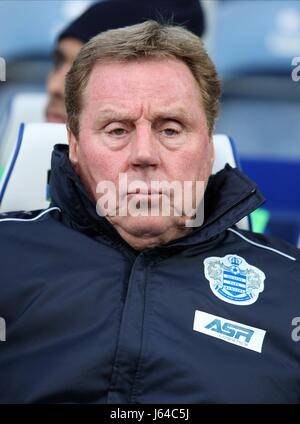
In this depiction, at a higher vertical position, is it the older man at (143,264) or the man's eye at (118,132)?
the man's eye at (118,132)

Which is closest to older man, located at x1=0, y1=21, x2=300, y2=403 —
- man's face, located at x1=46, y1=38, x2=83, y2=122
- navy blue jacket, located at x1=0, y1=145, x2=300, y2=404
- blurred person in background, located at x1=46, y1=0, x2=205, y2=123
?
navy blue jacket, located at x1=0, y1=145, x2=300, y2=404

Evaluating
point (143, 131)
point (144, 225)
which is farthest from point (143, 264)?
point (143, 131)

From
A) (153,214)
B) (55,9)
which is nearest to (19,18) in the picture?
(55,9)

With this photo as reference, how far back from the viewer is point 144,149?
1758 millimetres

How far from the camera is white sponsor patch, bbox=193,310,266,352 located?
5.47 ft

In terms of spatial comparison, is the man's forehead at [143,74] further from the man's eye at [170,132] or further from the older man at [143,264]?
the man's eye at [170,132]

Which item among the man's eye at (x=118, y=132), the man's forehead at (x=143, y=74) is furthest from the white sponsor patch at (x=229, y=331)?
the man's forehead at (x=143, y=74)

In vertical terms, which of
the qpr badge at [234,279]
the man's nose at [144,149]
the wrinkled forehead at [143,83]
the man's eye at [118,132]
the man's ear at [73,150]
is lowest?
the qpr badge at [234,279]

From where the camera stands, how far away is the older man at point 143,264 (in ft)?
5.19

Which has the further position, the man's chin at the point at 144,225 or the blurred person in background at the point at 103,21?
the blurred person in background at the point at 103,21

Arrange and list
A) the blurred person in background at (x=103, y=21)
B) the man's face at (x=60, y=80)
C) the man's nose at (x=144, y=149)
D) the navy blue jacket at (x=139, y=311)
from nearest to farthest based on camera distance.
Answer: the navy blue jacket at (x=139, y=311)
the man's nose at (x=144, y=149)
the blurred person in background at (x=103, y=21)
the man's face at (x=60, y=80)

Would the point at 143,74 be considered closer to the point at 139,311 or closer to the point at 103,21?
the point at 139,311
